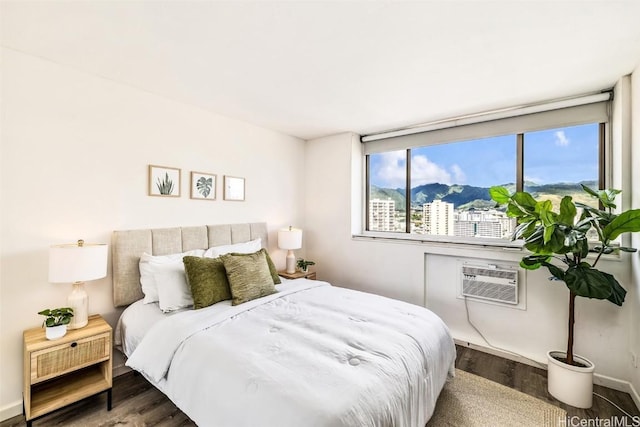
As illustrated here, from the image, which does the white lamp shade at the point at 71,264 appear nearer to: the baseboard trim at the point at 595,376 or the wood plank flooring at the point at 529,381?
the wood plank flooring at the point at 529,381

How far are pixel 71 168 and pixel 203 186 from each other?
3.49ft

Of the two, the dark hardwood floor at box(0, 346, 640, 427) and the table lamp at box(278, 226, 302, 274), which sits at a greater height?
the table lamp at box(278, 226, 302, 274)

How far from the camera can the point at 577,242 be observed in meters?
2.00

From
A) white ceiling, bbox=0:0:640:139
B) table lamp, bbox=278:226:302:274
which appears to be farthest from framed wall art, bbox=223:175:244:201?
white ceiling, bbox=0:0:640:139

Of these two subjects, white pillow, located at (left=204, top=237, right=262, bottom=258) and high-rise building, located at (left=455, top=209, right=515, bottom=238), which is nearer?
white pillow, located at (left=204, top=237, right=262, bottom=258)

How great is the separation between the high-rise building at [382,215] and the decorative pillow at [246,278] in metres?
1.92

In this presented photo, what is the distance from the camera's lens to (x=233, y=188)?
3.26 m

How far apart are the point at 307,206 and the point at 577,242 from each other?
301 cm

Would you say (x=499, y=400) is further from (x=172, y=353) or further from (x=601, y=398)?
(x=172, y=353)

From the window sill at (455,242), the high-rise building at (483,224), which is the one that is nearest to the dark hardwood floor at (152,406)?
the window sill at (455,242)

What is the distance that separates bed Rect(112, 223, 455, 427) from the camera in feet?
4.16

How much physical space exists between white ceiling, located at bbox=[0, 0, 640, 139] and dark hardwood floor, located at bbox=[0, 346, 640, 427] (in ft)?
8.09

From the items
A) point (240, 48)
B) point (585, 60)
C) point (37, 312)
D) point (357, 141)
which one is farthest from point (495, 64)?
point (37, 312)

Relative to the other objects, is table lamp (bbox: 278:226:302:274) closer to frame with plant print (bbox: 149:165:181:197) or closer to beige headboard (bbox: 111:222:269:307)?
beige headboard (bbox: 111:222:269:307)
